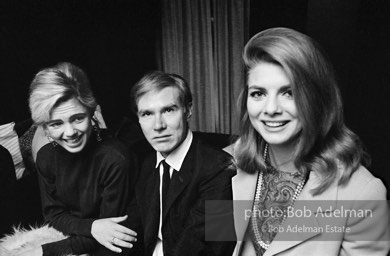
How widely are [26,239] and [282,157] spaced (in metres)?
1.01

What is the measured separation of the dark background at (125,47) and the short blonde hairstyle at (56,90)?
0.03 m

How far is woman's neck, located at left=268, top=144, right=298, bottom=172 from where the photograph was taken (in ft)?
4.06

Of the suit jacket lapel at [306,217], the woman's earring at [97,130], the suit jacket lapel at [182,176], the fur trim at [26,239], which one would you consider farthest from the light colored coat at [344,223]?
the fur trim at [26,239]

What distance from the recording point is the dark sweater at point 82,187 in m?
1.40

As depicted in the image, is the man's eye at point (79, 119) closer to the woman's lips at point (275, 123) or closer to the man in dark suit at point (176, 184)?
the man in dark suit at point (176, 184)

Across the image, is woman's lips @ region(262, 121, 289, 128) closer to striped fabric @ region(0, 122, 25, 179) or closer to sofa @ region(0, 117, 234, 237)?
sofa @ region(0, 117, 234, 237)

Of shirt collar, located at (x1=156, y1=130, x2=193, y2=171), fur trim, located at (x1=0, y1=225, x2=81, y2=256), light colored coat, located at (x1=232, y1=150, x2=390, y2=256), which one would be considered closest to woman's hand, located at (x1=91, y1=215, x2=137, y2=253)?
fur trim, located at (x1=0, y1=225, x2=81, y2=256)

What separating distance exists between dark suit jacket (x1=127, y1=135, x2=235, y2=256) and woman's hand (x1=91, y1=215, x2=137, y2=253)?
3cm

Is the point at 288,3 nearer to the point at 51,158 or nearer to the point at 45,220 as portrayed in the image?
the point at 51,158

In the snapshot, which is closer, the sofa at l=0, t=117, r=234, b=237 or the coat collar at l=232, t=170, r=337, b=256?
the coat collar at l=232, t=170, r=337, b=256

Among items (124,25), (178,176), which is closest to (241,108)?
(178,176)

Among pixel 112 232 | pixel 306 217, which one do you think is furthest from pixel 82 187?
pixel 306 217

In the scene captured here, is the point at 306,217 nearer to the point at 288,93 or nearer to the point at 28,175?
the point at 288,93

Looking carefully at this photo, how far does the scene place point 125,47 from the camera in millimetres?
1398
